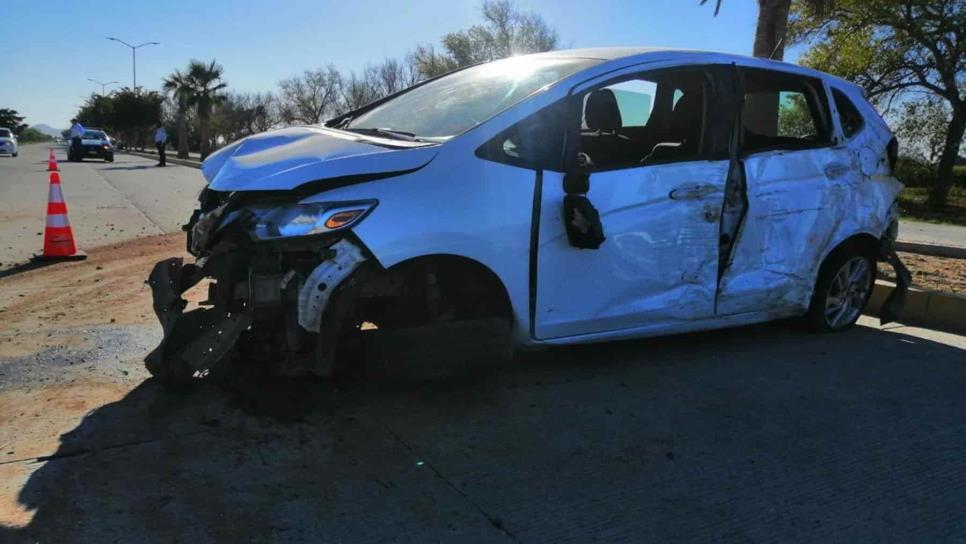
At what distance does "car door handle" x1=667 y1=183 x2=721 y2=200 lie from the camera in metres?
4.02

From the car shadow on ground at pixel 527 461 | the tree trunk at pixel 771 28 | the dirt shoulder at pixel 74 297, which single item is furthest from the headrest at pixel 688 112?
the tree trunk at pixel 771 28

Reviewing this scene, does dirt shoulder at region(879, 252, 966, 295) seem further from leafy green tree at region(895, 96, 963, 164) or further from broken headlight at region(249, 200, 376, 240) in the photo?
leafy green tree at region(895, 96, 963, 164)

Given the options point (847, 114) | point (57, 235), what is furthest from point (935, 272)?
point (57, 235)

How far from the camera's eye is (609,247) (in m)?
3.81

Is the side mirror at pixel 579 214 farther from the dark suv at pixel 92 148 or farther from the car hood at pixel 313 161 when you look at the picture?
the dark suv at pixel 92 148

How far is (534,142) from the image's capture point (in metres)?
3.65

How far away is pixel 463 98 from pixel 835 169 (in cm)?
264

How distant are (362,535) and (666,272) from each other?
7.83 ft

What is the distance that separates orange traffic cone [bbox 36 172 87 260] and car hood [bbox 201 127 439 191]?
438 centimetres

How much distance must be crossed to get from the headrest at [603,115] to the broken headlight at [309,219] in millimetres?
2503

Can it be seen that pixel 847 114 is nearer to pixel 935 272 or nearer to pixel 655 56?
pixel 655 56

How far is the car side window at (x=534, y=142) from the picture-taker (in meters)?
3.54

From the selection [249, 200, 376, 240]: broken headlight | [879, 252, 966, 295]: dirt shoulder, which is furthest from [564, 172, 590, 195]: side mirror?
[879, 252, 966, 295]: dirt shoulder

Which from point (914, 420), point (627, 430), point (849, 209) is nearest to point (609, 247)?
point (627, 430)
